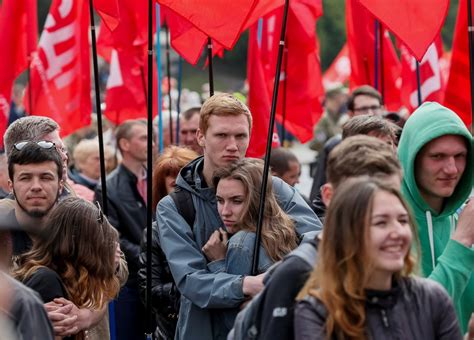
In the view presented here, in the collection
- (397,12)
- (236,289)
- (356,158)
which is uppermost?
(397,12)

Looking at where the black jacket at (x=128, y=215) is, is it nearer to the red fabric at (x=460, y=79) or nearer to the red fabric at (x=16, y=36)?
the red fabric at (x=16, y=36)

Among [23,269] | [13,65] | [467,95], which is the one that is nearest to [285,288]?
[23,269]

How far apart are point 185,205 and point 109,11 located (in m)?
1.83

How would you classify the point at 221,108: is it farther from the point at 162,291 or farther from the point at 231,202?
the point at 162,291

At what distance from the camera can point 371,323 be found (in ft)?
13.4

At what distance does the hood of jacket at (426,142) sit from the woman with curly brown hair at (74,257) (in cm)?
139

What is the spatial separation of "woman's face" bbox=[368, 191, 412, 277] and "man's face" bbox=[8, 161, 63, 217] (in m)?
2.28

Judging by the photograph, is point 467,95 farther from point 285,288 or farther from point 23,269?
point 285,288

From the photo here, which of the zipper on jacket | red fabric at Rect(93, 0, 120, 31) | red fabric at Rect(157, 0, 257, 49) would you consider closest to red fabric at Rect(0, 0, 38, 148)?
red fabric at Rect(93, 0, 120, 31)

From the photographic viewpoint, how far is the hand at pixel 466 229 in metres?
4.82

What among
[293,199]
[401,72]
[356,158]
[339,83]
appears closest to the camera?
[356,158]

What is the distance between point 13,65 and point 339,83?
32.8 feet

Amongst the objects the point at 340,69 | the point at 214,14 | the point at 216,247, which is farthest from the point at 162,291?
the point at 340,69

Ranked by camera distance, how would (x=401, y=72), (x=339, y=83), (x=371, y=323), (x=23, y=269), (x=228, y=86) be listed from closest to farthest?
1. (x=371, y=323)
2. (x=23, y=269)
3. (x=401, y=72)
4. (x=339, y=83)
5. (x=228, y=86)
